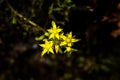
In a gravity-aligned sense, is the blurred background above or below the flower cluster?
above

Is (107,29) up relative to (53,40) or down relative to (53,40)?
up

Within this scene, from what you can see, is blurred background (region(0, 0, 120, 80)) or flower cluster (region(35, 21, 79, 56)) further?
blurred background (region(0, 0, 120, 80))

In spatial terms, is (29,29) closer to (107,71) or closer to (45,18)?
(45,18)

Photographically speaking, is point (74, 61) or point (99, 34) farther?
point (74, 61)

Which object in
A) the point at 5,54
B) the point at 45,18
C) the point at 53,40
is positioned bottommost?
the point at 53,40

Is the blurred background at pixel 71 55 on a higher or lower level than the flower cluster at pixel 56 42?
higher

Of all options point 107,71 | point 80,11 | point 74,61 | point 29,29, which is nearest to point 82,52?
point 74,61

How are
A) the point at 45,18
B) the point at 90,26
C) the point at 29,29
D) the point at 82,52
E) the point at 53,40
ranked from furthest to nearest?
1. the point at 82,52
2. the point at 90,26
3. the point at 45,18
4. the point at 29,29
5. the point at 53,40

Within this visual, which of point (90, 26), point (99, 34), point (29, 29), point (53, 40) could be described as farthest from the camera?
point (99, 34)

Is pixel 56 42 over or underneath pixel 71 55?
underneath

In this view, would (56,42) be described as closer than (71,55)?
Yes

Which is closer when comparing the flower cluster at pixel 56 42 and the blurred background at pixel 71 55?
the flower cluster at pixel 56 42
